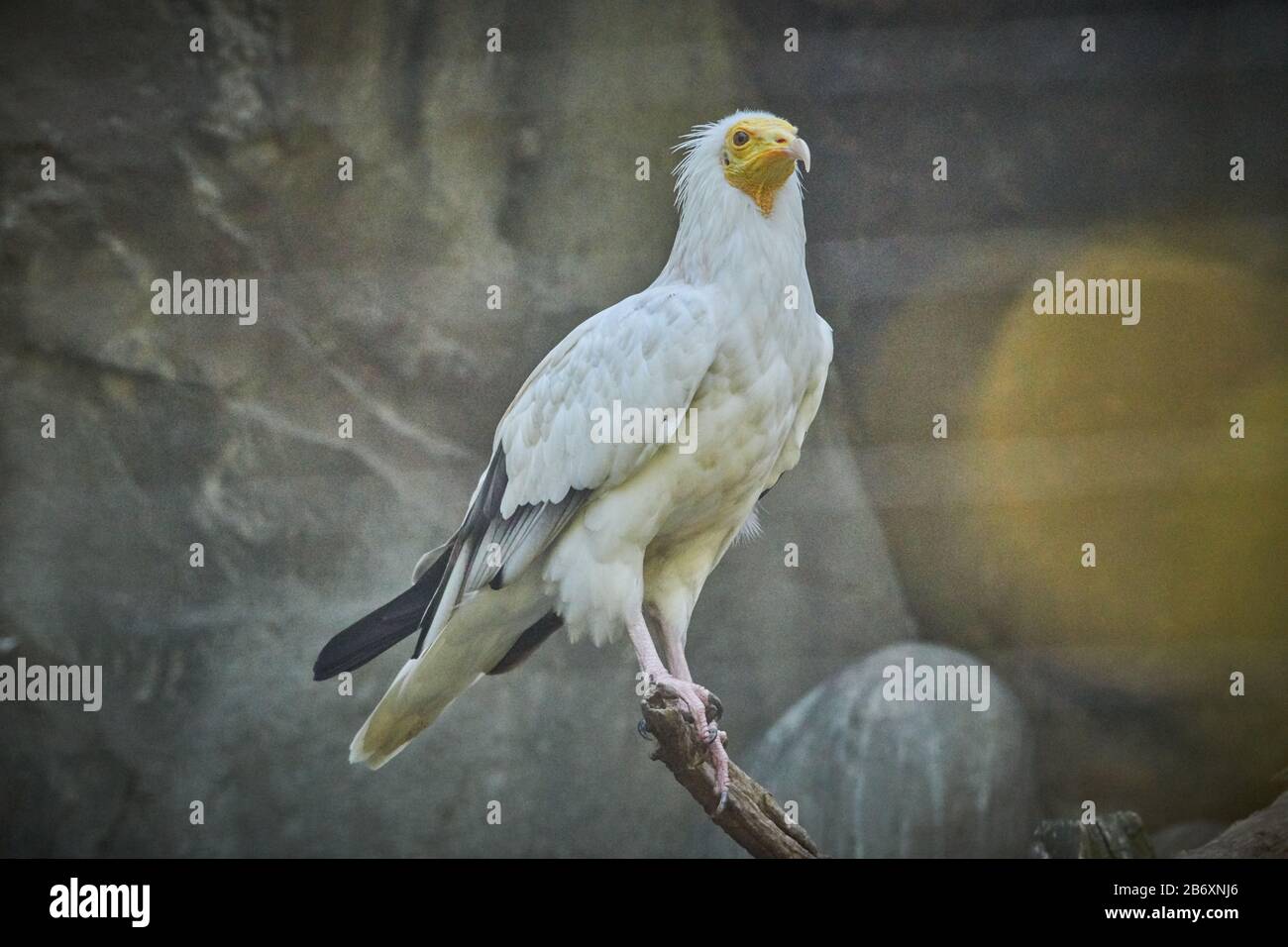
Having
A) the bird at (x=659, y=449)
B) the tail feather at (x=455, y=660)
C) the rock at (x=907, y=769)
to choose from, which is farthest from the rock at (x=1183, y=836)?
the tail feather at (x=455, y=660)

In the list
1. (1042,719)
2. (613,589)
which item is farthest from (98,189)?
(1042,719)

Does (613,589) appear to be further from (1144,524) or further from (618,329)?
(1144,524)

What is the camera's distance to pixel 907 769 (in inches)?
154

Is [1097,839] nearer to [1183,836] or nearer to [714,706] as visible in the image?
[1183,836]

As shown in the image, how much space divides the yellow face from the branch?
4.47 ft

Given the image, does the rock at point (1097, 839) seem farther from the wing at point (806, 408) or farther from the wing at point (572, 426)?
the wing at point (572, 426)

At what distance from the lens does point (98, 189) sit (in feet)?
13.5

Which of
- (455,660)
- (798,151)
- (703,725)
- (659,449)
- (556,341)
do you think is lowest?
(703,725)

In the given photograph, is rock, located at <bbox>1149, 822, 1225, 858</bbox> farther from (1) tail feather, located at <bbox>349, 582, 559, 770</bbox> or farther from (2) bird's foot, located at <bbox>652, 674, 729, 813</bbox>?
(1) tail feather, located at <bbox>349, 582, 559, 770</bbox>

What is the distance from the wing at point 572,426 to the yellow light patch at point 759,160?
1.15ft

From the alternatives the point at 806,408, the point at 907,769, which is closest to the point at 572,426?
the point at 806,408

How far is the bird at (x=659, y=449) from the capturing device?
3336 millimetres

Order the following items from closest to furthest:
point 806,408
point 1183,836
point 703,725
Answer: point 703,725 < point 806,408 < point 1183,836

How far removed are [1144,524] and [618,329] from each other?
1.70 m
